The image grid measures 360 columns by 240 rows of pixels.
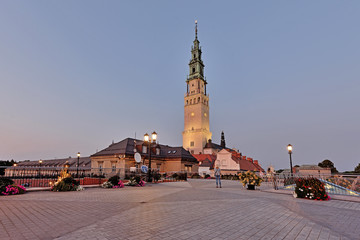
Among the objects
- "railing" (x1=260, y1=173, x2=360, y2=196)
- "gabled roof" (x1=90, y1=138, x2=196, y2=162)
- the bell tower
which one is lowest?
"railing" (x1=260, y1=173, x2=360, y2=196)

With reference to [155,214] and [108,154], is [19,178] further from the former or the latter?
[108,154]

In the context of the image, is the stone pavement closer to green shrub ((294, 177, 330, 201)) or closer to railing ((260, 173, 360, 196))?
green shrub ((294, 177, 330, 201))

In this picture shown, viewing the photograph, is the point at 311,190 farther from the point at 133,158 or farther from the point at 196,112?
the point at 196,112

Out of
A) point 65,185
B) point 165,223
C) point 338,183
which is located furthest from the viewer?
point 338,183

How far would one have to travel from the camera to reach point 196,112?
308ft

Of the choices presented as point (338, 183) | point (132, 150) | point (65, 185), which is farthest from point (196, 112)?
point (65, 185)

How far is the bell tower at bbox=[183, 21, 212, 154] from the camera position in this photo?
90.0m

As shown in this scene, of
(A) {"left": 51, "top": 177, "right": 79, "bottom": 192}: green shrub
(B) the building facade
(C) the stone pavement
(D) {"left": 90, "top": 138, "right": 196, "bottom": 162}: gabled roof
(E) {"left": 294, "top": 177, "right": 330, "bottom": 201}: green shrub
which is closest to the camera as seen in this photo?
(C) the stone pavement

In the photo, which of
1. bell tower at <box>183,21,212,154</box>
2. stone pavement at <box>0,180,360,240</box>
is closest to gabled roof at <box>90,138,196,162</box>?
stone pavement at <box>0,180,360,240</box>

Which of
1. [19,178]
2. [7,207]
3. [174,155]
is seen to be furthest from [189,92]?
[7,207]

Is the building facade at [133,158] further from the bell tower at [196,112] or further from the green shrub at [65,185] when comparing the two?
the bell tower at [196,112]

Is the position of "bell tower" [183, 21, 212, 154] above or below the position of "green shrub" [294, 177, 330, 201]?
above

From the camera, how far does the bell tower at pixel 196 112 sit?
90000 mm

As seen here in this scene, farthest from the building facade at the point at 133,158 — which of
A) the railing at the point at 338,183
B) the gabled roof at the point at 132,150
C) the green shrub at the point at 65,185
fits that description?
the railing at the point at 338,183
